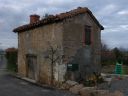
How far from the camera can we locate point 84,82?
20.3 meters

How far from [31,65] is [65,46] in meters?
Result: 5.38

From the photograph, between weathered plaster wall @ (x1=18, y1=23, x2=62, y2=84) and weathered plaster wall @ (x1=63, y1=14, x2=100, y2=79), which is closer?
weathered plaster wall @ (x1=63, y1=14, x2=100, y2=79)

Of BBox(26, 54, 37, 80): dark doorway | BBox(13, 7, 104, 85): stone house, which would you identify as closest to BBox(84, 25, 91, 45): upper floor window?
BBox(13, 7, 104, 85): stone house

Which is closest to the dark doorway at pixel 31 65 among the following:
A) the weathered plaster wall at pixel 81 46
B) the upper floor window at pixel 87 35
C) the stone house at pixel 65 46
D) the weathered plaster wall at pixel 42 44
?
the stone house at pixel 65 46

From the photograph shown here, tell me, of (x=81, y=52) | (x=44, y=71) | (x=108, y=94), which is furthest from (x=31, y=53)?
(x=108, y=94)

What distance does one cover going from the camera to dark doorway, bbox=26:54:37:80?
23469 millimetres

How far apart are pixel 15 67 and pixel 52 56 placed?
1038 centimetres

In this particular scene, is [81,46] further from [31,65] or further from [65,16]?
[31,65]

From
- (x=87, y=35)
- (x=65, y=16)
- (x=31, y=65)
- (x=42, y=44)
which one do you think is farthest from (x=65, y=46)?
(x=31, y=65)

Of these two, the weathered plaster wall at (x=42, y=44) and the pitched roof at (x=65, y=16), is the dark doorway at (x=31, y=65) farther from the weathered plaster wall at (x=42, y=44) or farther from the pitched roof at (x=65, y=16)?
the pitched roof at (x=65, y=16)

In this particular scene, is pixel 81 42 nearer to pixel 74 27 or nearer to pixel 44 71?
pixel 74 27

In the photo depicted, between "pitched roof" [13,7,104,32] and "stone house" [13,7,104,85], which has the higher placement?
"pitched roof" [13,7,104,32]

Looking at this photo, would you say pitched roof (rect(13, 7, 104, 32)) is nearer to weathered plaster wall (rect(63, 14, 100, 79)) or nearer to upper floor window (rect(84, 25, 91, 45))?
weathered plaster wall (rect(63, 14, 100, 79))

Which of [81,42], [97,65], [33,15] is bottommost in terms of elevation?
[97,65]
